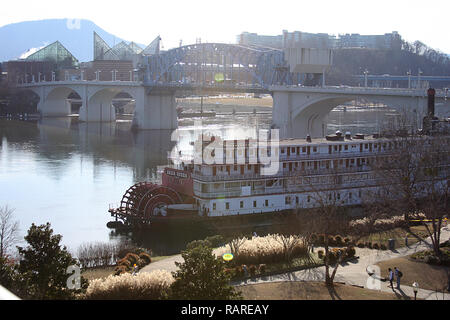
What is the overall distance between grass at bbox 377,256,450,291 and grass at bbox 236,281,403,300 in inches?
72.6

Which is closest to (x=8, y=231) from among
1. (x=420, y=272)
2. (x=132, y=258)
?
(x=132, y=258)

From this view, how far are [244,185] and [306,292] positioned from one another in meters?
13.2

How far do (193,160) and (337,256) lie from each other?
12397mm

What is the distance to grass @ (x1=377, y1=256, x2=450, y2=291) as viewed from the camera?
20.5m

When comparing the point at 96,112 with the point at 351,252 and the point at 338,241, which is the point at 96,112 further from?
the point at 351,252

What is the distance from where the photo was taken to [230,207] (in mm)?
31953

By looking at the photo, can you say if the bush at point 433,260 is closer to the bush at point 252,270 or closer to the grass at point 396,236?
the grass at point 396,236

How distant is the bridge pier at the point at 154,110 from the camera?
86250 mm

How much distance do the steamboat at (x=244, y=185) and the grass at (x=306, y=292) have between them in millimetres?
10689

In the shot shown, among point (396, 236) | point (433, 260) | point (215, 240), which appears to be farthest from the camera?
point (396, 236)

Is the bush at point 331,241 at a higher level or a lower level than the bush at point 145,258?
higher

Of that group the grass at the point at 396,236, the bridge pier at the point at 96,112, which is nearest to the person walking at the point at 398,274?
the grass at the point at 396,236

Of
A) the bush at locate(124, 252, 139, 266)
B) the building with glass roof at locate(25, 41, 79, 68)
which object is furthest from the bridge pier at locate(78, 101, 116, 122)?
the bush at locate(124, 252, 139, 266)

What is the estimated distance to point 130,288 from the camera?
1825cm
